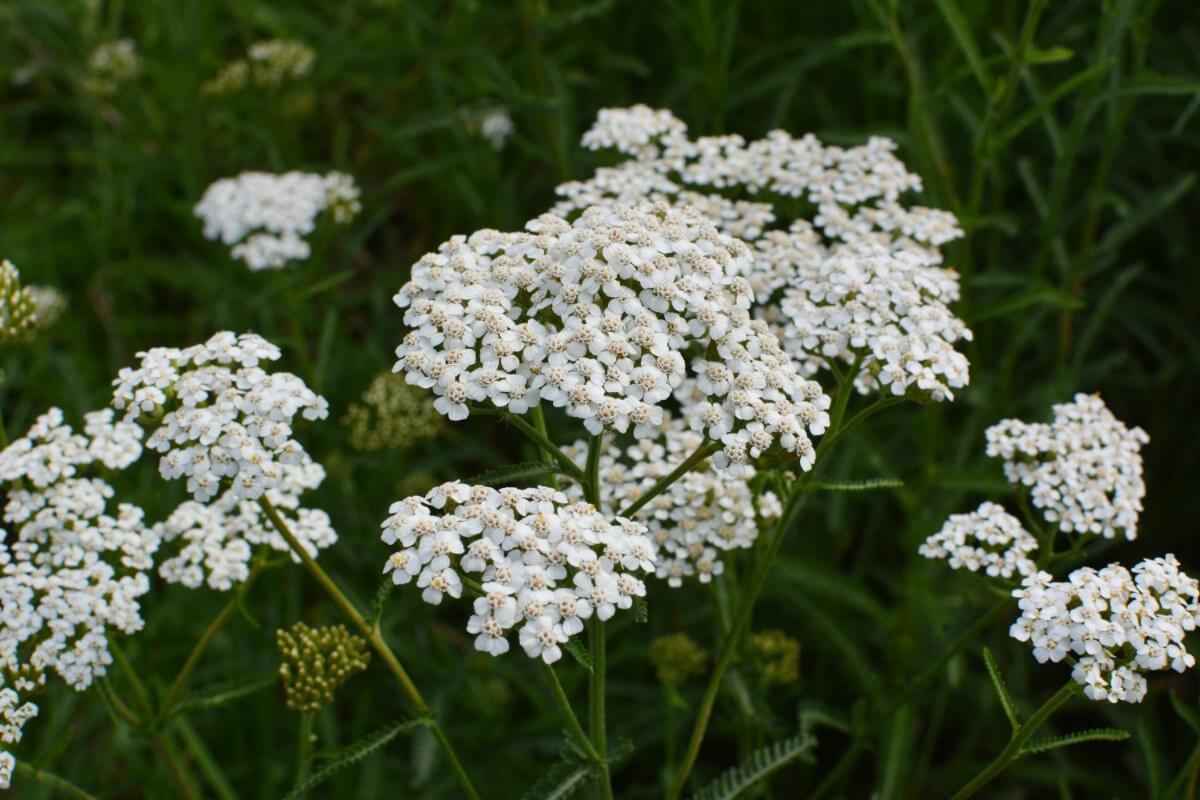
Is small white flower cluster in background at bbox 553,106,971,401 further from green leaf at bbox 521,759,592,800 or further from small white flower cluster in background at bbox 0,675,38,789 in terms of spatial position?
small white flower cluster in background at bbox 0,675,38,789

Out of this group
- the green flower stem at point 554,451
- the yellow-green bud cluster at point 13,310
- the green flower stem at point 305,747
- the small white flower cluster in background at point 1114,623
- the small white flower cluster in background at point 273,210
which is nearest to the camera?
the small white flower cluster in background at point 1114,623

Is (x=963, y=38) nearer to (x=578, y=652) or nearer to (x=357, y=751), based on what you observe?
(x=578, y=652)

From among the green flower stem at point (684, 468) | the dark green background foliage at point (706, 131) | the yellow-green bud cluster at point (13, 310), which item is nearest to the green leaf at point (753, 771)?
the dark green background foliage at point (706, 131)

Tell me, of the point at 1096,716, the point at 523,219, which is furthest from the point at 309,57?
the point at 1096,716

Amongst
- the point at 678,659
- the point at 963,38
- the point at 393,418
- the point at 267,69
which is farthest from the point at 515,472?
the point at 267,69

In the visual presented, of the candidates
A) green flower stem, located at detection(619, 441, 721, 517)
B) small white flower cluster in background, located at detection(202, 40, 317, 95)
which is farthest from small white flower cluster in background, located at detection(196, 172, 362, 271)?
green flower stem, located at detection(619, 441, 721, 517)

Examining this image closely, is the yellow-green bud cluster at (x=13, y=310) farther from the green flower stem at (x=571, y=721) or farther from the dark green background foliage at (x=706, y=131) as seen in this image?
the green flower stem at (x=571, y=721)

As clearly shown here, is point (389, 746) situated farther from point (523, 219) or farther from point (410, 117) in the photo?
point (410, 117)
